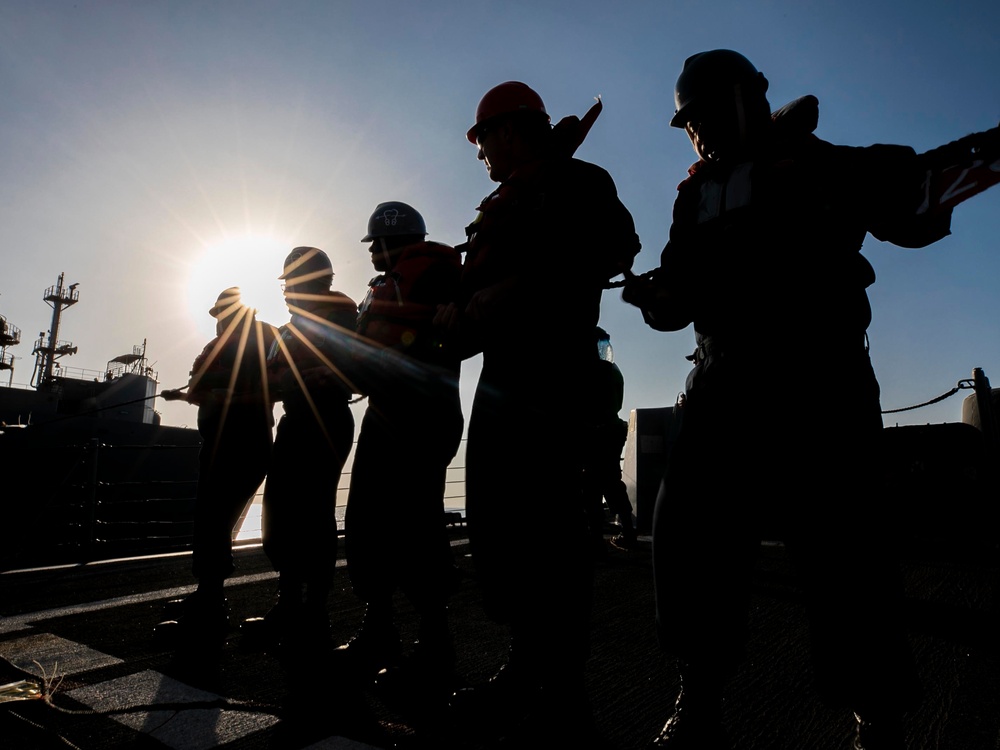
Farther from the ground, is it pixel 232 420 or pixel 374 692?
pixel 232 420

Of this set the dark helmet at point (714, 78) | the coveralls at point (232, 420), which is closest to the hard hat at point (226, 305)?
the coveralls at point (232, 420)

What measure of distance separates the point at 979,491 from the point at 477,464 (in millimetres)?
6933

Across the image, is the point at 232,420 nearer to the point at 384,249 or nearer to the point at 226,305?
the point at 226,305

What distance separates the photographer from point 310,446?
9.51 feet

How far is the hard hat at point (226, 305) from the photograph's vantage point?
10.9 ft

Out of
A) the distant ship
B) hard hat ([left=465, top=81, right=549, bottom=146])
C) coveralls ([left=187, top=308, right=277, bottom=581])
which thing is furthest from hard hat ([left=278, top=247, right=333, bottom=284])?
the distant ship

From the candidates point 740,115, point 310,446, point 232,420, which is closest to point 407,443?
point 310,446

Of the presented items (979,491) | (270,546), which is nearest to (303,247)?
(270,546)

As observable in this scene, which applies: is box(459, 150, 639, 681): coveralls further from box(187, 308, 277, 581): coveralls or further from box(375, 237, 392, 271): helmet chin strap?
box(187, 308, 277, 581): coveralls

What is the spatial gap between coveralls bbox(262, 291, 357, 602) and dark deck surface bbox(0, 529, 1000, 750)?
48 centimetres

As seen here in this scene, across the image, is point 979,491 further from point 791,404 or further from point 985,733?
point 791,404

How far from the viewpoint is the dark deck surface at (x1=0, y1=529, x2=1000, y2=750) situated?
1.65 metres

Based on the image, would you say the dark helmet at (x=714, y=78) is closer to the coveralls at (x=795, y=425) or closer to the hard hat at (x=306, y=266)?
the coveralls at (x=795, y=425)

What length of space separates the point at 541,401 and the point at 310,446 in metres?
1.79
